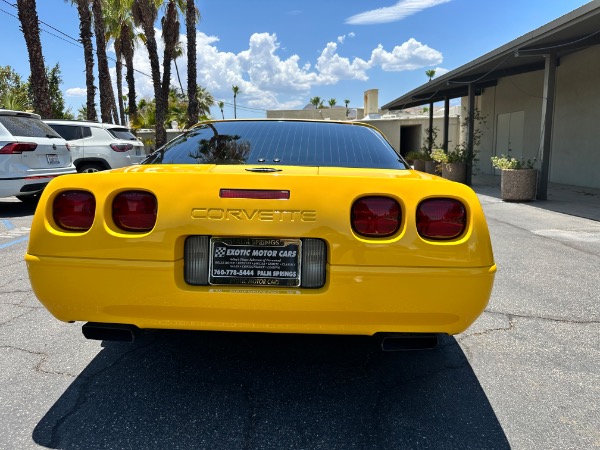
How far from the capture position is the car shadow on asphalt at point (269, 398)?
2.06m

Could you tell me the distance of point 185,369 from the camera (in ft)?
8.80

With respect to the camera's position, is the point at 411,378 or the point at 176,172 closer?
the point at 176,172

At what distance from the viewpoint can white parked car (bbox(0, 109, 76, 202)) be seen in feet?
25.2

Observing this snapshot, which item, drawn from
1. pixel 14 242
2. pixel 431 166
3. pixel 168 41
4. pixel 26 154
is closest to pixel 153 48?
pixel 168 41

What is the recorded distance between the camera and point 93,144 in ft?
36.3

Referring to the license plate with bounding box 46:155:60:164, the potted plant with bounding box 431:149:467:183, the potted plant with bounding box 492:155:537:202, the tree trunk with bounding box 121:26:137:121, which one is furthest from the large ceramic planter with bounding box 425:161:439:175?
the tree trunk with bounding box 121:26:137:121

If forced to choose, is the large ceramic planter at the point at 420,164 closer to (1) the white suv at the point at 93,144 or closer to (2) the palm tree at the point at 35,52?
(1) the white suv at the point at 93,144

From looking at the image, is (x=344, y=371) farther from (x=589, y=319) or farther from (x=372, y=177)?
(x=589, y=319)

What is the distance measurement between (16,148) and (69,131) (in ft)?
11.3

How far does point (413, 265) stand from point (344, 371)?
97 cm

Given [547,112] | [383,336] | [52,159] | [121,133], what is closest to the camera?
[383,336]

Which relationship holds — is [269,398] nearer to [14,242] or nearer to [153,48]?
[14,242]

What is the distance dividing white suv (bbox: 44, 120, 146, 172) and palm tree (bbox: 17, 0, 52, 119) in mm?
4286

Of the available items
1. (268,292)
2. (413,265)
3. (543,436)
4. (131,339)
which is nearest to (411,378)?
(543,436)
